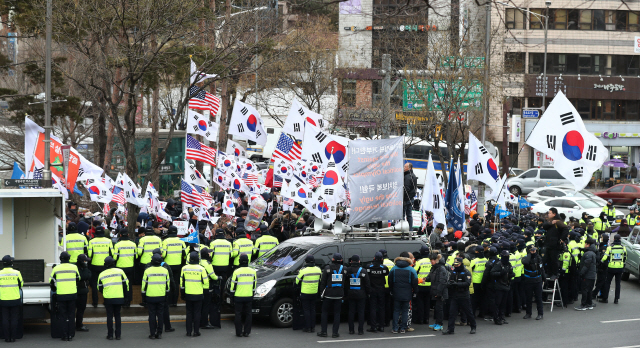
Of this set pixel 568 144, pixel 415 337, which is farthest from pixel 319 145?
pixel 415 337

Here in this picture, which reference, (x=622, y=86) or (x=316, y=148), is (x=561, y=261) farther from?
(x=622, y=86)

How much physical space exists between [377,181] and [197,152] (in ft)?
21.7

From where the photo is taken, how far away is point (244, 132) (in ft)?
66.4

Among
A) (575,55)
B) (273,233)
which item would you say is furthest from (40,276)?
(575,55)

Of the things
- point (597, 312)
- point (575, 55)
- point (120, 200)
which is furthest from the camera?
point (575, 55)

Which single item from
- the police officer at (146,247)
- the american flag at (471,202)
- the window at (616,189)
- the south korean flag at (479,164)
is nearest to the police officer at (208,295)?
the police officer at (146,247)

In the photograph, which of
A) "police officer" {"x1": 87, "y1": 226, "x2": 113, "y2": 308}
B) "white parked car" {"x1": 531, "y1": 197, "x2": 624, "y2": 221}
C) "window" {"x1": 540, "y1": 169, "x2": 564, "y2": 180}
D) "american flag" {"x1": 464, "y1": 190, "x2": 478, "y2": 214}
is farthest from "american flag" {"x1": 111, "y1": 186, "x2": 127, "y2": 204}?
"window" {"x1": 540, "y1": 169, "x2": 564, "y2": 180}

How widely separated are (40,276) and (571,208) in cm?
2286

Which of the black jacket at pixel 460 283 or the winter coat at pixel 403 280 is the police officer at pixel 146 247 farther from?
the black jacket at pixel 460 283

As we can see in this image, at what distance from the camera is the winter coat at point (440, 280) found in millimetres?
12172

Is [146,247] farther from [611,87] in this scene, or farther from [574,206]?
[611,87]

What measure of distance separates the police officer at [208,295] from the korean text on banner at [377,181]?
301 cm

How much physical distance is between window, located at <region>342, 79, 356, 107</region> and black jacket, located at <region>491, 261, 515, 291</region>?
2501cm

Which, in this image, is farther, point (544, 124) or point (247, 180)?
point (247, 180)
